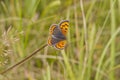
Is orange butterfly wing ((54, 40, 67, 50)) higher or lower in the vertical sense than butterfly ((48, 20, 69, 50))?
lower

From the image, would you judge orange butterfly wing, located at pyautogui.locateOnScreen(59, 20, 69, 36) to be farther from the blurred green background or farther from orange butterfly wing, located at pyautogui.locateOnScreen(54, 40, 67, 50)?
the blurred green background

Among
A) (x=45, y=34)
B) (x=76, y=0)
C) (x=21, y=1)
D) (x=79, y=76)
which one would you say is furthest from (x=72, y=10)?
(x=79, y=76)

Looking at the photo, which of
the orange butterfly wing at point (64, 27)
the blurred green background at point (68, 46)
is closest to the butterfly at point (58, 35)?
the orange butterfly wing at point (64, 27)

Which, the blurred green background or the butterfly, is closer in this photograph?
the butterfly

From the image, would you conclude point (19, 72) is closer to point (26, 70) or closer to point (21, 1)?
point (26, 70)

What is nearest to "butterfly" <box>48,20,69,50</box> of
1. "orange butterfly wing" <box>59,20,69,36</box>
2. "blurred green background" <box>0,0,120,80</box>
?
"orange butterfly wing" <box>59,20,69,36</box>

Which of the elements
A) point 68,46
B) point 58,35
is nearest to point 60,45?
point 58,35

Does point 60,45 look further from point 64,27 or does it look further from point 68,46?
point 68,46
